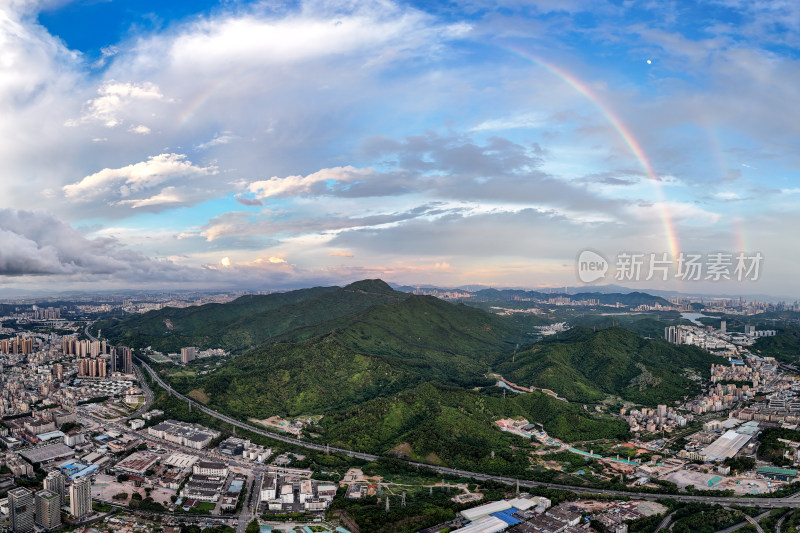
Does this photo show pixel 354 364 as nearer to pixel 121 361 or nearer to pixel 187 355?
pixel 187 355

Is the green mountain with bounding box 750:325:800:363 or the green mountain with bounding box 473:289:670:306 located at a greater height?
the green mountain with bounding box 473:289:670:306

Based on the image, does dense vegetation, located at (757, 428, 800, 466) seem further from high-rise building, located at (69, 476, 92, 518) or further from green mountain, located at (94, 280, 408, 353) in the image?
green mountain, located at (94, 280, 408, 353)

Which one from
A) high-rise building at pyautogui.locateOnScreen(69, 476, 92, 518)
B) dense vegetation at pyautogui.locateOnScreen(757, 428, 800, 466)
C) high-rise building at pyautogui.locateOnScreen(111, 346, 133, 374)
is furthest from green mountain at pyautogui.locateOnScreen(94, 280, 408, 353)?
dense vegetation at pyautogui.locateOnScreen(757, 428, 800, 466)

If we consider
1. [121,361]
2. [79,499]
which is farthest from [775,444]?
[121,361]

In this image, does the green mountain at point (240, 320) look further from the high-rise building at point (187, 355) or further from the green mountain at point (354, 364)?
the green mountain at point (354, 364)

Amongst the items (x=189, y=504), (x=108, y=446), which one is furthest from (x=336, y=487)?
(x=108, y=446)

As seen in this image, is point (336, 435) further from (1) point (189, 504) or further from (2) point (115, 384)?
(2) point (115, 384)
